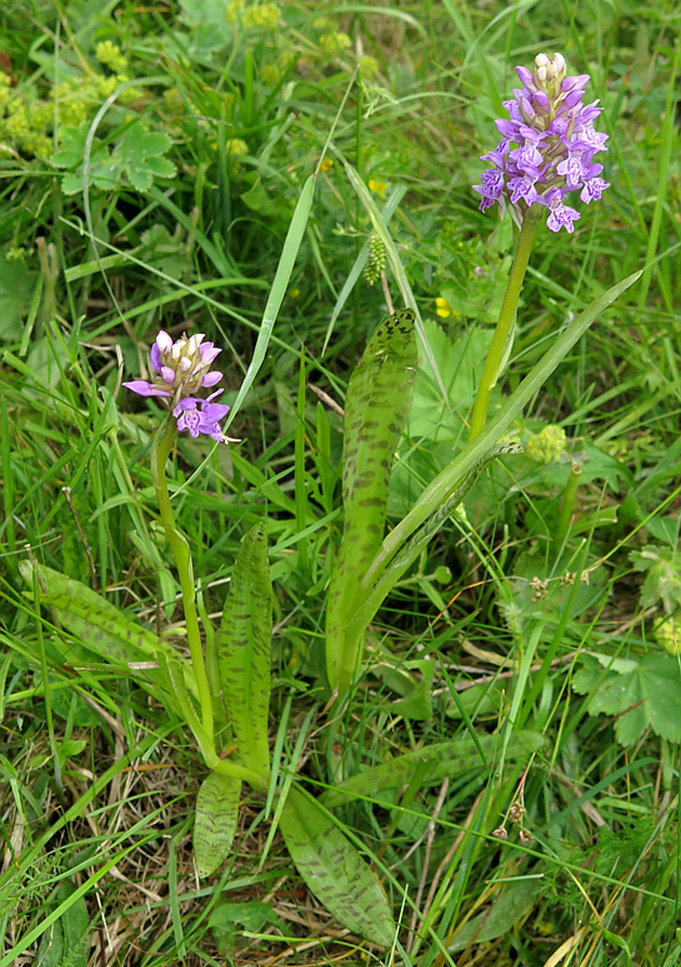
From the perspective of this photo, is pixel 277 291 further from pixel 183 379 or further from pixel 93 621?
pixel 93 621

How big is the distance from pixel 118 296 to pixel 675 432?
2.15m

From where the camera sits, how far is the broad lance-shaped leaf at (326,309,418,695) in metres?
2.15

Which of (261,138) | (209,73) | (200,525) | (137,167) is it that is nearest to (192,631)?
(200,525)

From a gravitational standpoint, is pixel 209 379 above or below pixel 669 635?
above

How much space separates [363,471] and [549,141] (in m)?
0.94

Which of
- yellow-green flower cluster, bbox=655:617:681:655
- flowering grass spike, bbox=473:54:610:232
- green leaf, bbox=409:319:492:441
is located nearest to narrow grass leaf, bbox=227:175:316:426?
flowering grass spike, bbox=473:54:610:232

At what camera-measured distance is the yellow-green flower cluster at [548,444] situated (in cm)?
258

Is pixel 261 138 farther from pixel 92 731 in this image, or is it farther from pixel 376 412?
pixel 92 731

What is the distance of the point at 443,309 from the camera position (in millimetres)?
2881

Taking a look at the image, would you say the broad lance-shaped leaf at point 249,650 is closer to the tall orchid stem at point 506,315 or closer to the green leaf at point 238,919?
the green leaf at point 238,919

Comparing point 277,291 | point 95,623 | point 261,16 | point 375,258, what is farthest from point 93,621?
point 261,16

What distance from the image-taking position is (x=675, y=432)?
2.95m

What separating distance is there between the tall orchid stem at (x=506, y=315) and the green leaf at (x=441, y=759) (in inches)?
33.1

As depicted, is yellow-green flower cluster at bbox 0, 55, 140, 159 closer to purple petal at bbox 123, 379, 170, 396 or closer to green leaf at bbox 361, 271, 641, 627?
purple petal at bbox 123, 379, 170, 396
